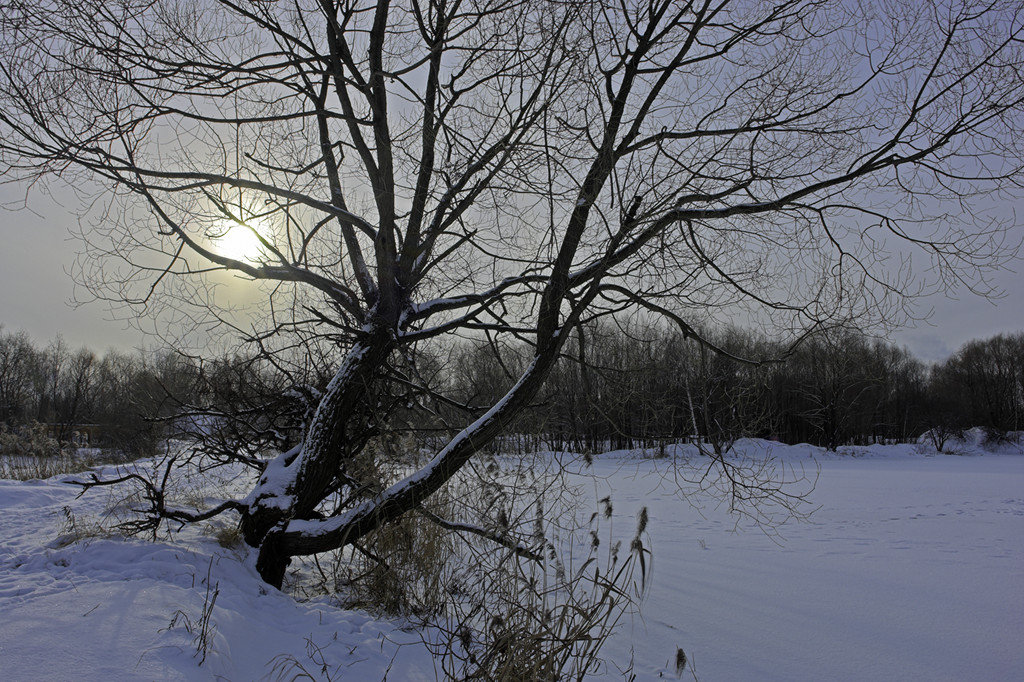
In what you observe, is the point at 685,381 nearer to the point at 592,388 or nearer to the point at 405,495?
the point at 592,388

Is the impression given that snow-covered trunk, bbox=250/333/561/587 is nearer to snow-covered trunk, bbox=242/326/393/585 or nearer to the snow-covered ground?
snow-covered trunk, bbox=242/326/393/585

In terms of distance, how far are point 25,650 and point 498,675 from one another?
2.21 m

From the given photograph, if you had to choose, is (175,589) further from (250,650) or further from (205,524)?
(205,524)

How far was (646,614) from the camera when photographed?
5.06m

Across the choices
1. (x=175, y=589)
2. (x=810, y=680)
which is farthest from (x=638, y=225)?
(x=175, y=589)

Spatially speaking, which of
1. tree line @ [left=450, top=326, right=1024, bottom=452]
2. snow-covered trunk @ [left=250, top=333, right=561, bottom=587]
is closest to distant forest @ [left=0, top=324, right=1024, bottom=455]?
tree line @ [left=450, top=326, right=1024, bottom=452]

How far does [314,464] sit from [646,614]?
3.31 metres

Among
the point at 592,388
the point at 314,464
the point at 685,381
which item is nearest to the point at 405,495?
the point at 314,464

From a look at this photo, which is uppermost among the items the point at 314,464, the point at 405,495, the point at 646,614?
the point at 314,464

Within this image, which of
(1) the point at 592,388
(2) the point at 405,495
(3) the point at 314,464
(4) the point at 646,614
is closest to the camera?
(2) the point at 405,495

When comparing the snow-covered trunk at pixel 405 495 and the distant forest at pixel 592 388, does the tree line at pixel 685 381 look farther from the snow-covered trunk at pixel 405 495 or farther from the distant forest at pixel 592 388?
the snow-covered trunk at pixel 405 495

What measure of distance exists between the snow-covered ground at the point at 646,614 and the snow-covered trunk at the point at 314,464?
301mm

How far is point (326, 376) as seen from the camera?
21.6 ft

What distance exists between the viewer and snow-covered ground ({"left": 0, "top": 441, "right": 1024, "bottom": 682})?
112 inches
